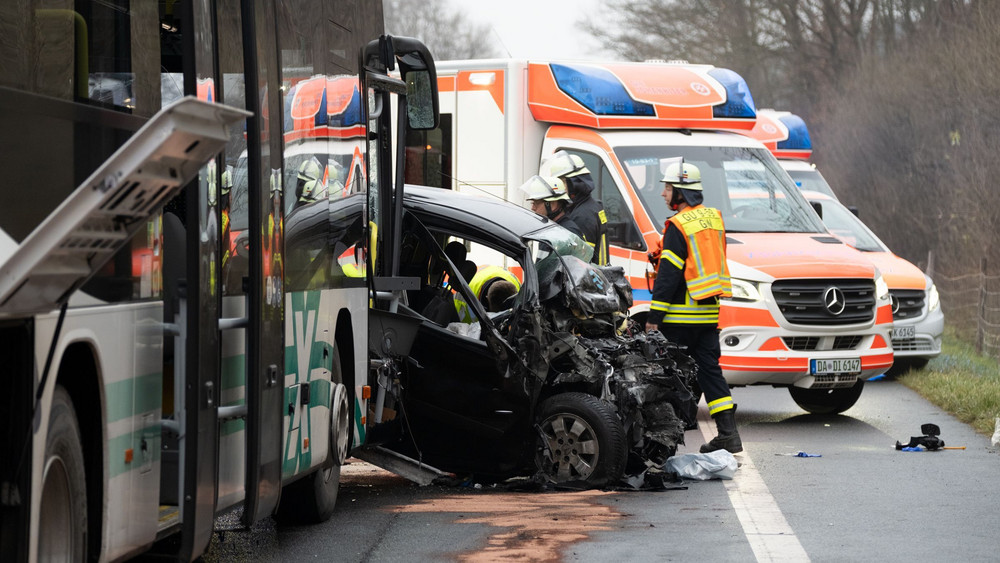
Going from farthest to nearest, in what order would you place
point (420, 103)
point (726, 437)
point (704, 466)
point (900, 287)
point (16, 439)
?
point (900, 287) → point (726, 437) → point (420, 103) → point (704, 466) → point (16, 439)

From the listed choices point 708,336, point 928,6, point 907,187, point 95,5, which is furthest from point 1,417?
point 928,6

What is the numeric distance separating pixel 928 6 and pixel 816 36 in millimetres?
7328

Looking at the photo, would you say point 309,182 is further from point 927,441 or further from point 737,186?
point 737,186

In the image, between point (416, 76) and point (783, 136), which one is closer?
point (416, 76)

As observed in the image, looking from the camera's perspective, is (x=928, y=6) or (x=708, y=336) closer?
(x=708, y=336)

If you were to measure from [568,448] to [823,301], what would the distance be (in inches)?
178

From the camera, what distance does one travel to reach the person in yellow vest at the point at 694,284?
11477mm

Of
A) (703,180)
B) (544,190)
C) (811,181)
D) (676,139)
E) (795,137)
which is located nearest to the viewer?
(544,190)

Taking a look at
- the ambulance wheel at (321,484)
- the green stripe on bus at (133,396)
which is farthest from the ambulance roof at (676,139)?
the green stripe on bus at (133,396)

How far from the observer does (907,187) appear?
1211 inches

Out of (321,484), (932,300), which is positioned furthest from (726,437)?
(932,300)

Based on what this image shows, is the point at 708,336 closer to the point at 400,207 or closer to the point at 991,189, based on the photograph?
the point at 400,207

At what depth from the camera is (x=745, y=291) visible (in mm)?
13430

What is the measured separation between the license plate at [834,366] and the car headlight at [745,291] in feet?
2.32
